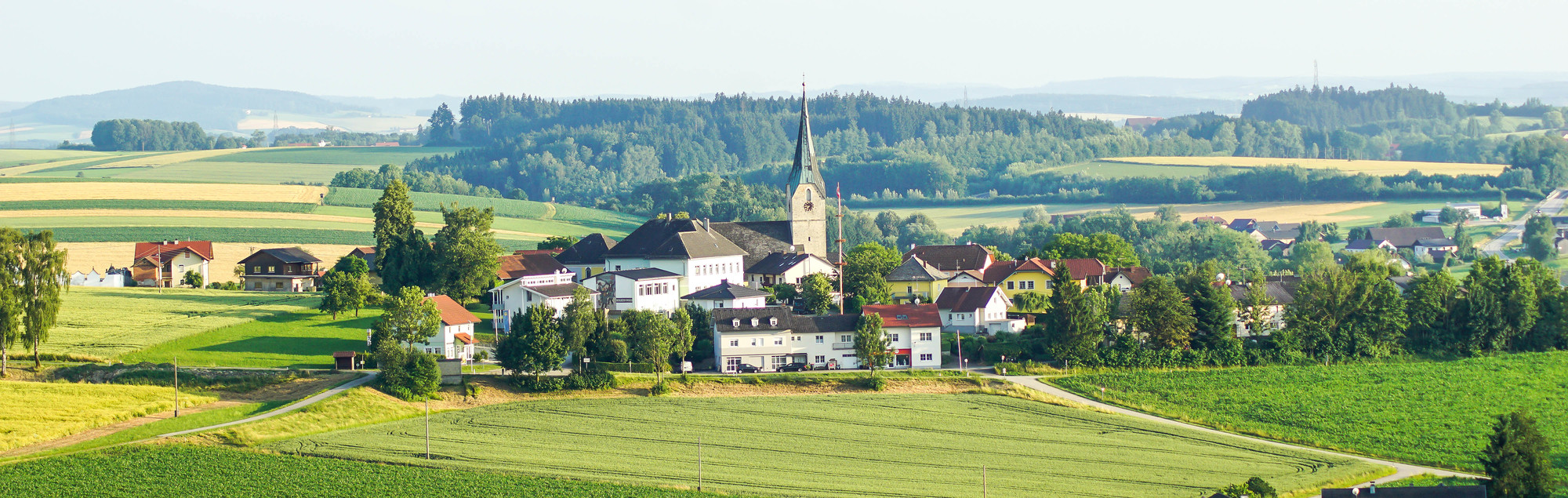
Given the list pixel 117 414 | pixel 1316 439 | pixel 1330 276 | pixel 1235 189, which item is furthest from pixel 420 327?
pixel 1235 189

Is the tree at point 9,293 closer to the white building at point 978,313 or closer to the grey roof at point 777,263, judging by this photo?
the grey roof at point 777,263

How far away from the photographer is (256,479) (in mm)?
42781

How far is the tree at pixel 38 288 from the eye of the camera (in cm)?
5831

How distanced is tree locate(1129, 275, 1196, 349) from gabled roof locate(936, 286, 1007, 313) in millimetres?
7276

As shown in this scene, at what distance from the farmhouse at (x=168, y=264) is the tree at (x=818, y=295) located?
40.2 meters

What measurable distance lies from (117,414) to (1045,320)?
38.6 meters

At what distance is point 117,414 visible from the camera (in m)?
50.1

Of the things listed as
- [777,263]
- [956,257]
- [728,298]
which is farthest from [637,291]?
[956,257]

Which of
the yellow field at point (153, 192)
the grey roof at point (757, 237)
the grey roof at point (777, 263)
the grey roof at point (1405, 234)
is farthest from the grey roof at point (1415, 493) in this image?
the yellow field at point (153, 192)

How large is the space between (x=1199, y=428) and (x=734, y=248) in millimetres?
31355

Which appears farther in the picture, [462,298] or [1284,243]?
[1284,243]

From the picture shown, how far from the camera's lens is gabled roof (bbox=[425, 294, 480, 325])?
209ft

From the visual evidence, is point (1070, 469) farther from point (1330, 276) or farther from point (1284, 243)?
point (1284, 243)

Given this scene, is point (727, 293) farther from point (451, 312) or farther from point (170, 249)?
point (170, 249)
